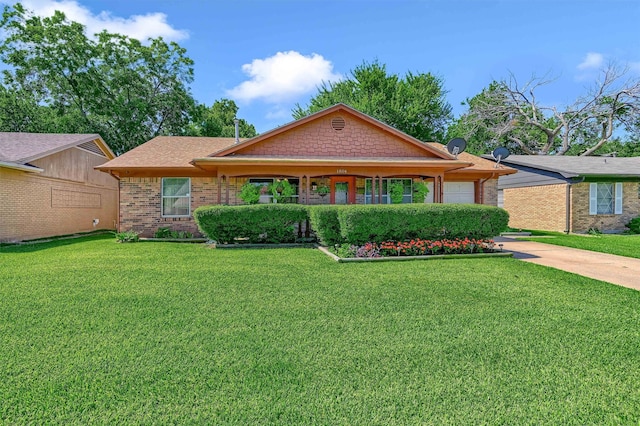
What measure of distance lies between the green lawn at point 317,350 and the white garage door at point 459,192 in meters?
10.3

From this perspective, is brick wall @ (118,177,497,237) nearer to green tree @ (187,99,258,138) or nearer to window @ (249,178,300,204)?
window @ (249,178,300,204)

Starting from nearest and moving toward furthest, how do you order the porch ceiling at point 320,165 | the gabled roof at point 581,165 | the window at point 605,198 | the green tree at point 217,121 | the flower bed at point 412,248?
the flower bed at point 412,248 < the porch ceiling at point 320,165 < the gabled roof at point 581,165 < the window at point 605,198 < the green tree at point 217,121

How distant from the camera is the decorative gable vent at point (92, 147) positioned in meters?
15.9

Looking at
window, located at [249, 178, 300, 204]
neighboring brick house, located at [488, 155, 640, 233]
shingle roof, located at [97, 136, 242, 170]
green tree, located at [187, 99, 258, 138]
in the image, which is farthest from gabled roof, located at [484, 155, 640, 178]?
green tree, located at [187, 99, 258, 138]

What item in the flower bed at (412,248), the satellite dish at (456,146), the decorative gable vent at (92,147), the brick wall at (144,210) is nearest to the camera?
the flower bed at (412,248)

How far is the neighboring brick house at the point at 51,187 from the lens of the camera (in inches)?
472

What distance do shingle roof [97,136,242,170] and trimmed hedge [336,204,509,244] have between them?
753 cm

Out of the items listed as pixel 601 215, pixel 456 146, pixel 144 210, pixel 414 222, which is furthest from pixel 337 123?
pixel 601 215

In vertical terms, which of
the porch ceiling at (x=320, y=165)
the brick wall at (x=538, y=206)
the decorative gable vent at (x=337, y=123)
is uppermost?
the decorative gable vent at (x=337, y=123)

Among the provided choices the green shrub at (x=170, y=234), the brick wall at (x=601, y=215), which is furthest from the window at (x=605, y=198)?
the green shrub at (x=170, y=234)

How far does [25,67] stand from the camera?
24172mm

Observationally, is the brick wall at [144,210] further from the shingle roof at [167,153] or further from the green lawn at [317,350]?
the green lawn at [317,350]

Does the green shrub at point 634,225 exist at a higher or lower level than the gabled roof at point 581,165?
lower

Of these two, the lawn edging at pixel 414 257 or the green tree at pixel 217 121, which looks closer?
the lawn edging at pixel 414 257
